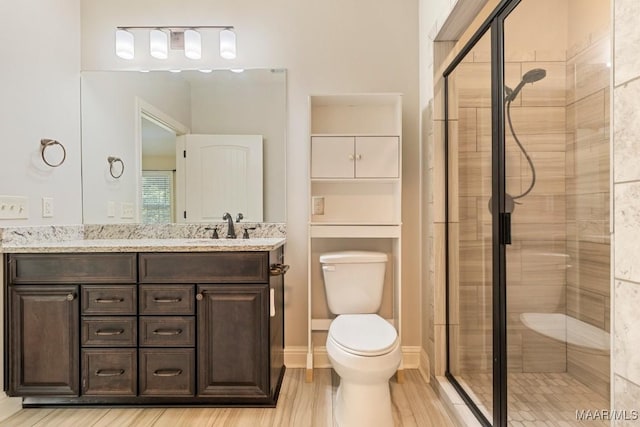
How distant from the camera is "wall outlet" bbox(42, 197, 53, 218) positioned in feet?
6.84

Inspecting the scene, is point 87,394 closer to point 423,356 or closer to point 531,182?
point 423,356

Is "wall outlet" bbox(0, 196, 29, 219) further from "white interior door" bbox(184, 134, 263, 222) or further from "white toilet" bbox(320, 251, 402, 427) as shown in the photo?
"white toilet" bbox(320, 251, 402, 427)

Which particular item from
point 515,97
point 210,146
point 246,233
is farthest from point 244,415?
point 515,97

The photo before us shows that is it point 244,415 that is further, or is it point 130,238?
point 130,238

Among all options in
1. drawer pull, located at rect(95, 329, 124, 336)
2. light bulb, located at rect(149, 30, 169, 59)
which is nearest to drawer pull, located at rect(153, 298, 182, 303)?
drawer pull, located at rect(95, 329, 124, 336)

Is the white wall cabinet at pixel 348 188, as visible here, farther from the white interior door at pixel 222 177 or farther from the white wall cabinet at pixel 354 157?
the white interior door at pixel 222 177

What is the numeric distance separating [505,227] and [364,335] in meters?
0.83

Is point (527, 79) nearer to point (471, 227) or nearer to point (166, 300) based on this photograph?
point (471, 227)

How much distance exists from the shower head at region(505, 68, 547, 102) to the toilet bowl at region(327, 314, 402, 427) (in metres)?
1.22

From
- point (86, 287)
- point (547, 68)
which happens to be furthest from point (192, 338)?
point (547, 68)

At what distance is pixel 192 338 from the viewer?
181cm

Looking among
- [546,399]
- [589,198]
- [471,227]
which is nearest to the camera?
[589,198]

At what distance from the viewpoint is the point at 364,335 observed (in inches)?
69.4

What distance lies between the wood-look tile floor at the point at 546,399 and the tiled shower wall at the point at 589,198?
0.21 feet
